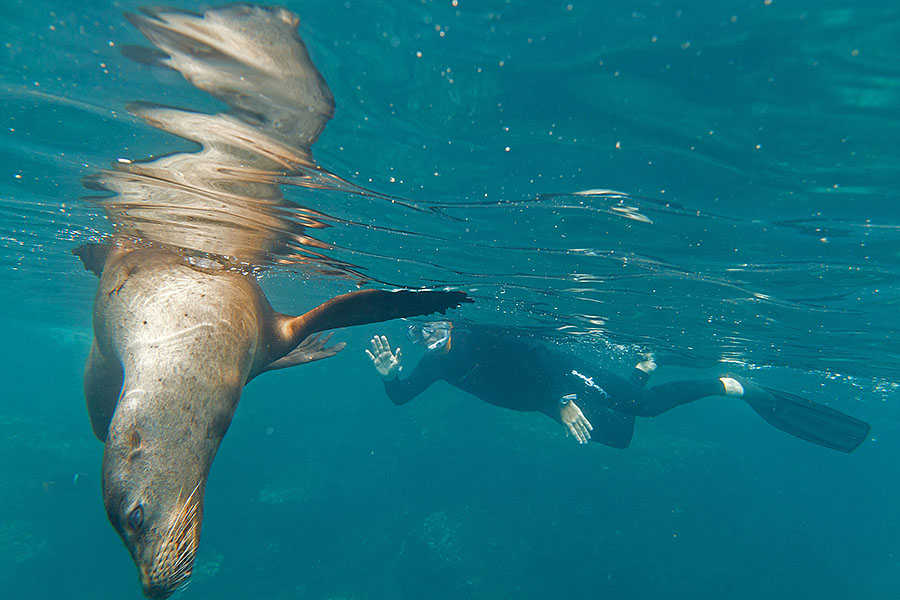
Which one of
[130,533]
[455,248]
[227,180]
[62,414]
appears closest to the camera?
[130,533]

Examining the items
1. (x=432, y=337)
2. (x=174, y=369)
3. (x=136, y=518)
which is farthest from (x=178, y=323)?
(x=432, y=337)

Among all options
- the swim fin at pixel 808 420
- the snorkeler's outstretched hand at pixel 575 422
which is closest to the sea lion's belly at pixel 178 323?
the snorkeler's outstretched hand at pixel 575 422

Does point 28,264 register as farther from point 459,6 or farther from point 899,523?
point 899,523

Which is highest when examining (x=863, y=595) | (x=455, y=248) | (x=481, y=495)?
(x=455, y=248)


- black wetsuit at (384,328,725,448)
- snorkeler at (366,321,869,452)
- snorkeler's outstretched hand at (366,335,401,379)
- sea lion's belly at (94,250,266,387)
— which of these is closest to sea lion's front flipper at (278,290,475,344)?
sea lion's belly at (94,250,266,387)

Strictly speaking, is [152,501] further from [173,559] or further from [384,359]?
[384,359]

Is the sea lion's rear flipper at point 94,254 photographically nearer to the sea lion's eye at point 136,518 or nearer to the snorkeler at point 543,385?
the snorkeler at point 543,385

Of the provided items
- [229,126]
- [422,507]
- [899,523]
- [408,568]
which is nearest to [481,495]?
[422,507]
